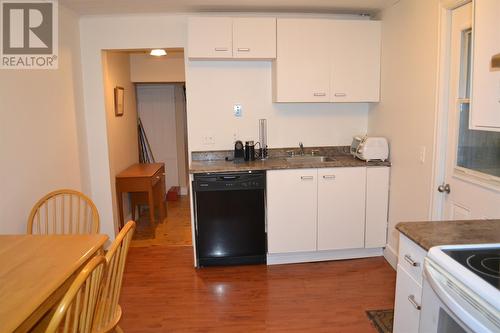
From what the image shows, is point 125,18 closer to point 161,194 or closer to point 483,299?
point 161,194

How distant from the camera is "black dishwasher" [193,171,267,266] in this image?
3.18 metres

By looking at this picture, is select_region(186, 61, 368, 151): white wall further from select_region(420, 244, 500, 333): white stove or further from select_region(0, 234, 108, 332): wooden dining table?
select_region(420, 244, 500, 333): white stove

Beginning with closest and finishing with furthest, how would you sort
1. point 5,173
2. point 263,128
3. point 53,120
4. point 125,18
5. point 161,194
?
point 5,173
point 53,120
point 125,18
point 263,128
point 161,194

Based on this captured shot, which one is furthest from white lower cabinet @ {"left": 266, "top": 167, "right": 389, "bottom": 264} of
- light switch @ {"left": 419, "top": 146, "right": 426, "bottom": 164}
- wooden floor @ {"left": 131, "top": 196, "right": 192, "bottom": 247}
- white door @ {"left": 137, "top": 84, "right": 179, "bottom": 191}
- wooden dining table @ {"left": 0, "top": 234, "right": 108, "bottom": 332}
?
white door @ {"left": 137, "top": 84, "right": 179, "bottom": 191}

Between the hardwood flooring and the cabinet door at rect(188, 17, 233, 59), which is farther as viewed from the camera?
the cabinet door at rect(188, 17, 233, 59)

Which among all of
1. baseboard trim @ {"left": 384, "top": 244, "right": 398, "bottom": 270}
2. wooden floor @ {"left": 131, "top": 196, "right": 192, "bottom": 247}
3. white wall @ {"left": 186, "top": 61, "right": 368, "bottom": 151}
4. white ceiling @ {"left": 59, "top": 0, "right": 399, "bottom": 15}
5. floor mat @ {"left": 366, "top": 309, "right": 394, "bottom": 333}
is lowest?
floor mat @ {"left": 366, "top": 309, "right": 394, "bottom": 333}

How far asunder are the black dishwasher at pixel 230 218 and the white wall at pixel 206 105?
2.03 ft

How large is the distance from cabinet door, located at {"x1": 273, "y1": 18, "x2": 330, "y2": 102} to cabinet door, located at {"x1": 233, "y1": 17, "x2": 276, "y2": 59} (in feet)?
0.24

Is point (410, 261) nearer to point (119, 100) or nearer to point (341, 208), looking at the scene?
point (341, 208)

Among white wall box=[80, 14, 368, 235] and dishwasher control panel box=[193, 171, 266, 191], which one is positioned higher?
white wall box=[80, 14, 368, 235]

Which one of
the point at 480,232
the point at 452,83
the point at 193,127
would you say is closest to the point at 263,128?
the point at 193,127

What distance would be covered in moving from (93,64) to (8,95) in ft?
4.14

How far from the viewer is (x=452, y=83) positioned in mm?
2449

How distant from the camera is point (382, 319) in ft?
8.18
